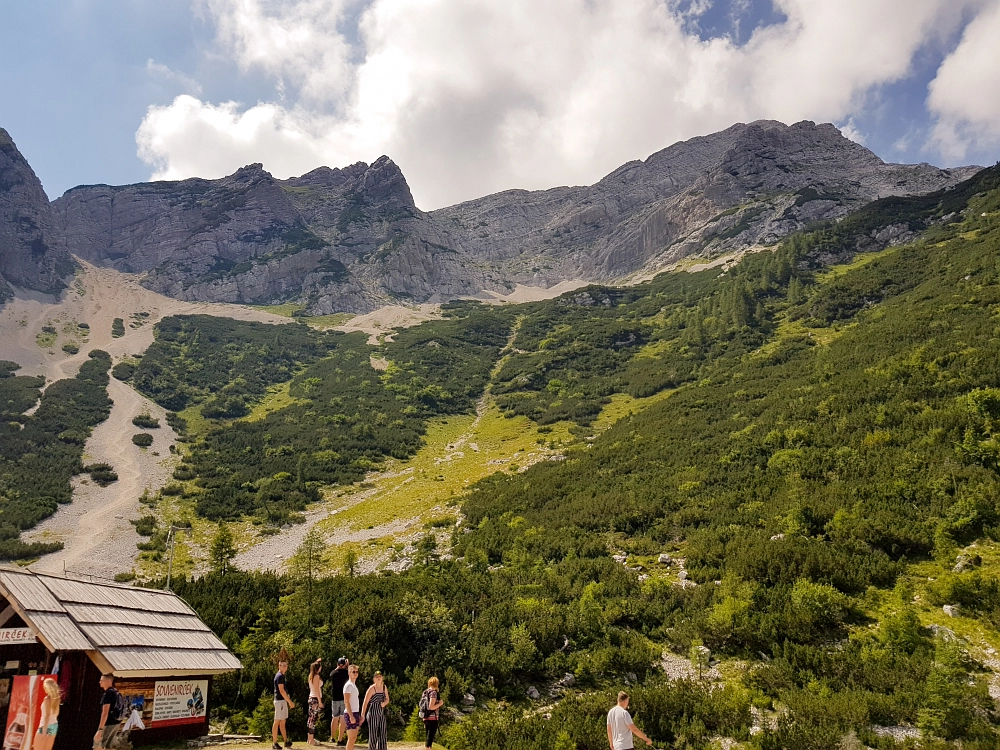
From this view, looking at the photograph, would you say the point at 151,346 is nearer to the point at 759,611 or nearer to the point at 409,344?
the point at 409,344

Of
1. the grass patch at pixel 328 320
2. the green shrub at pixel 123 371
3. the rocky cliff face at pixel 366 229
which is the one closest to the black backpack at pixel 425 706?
the green shrub at pixel 123 371

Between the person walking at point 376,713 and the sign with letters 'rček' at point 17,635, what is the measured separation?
5.94 metres

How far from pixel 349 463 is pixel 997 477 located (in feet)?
136

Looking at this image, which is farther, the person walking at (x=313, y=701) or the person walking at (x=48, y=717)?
the person walking at (x=313, y=701)

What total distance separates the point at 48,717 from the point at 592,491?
25.7 meters

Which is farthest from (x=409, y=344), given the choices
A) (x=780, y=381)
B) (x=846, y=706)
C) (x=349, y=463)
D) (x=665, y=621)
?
(x=846, y=706)

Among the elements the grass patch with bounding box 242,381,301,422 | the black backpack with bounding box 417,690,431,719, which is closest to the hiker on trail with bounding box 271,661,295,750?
the black backpack with bounding box 417,690,431,719

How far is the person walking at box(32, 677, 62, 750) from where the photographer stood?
8.81 metres

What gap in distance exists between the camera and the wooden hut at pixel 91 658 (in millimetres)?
9695

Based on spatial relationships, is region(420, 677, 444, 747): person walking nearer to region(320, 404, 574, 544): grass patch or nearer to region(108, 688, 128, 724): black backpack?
region(108, 688, 128, 724): black backpack

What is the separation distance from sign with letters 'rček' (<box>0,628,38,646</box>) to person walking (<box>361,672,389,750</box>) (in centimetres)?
594

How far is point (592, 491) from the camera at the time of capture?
3136cm

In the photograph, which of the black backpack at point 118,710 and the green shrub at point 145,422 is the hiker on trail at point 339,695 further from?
the green shrub at point 145,422

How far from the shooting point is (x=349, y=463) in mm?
47438
